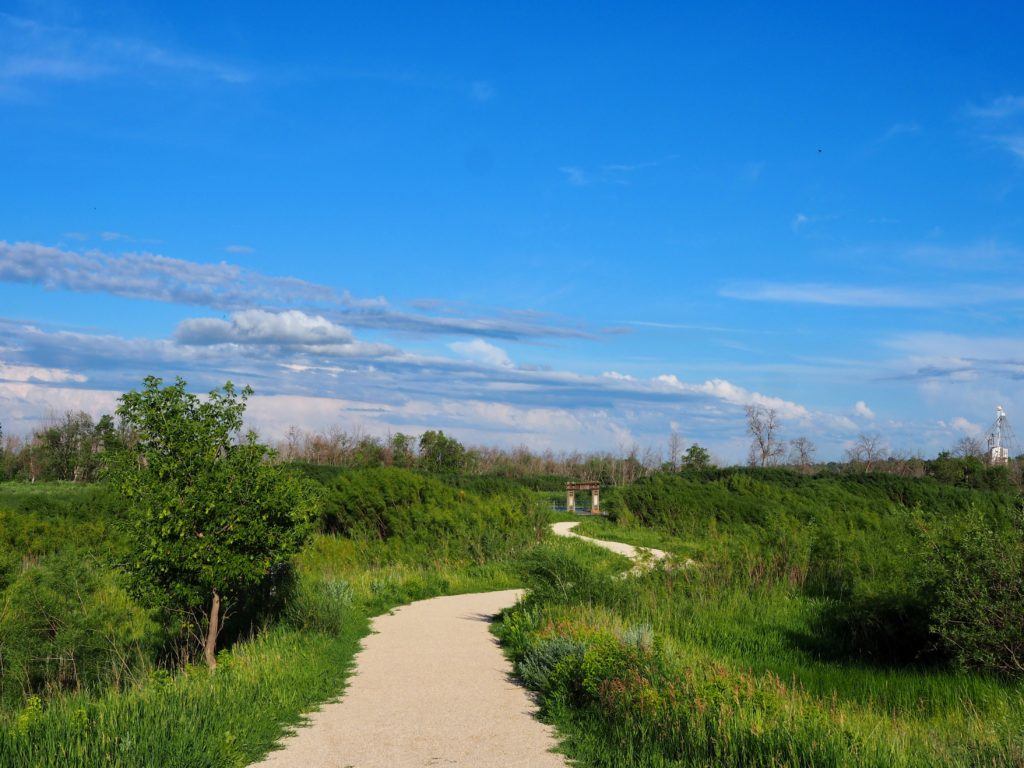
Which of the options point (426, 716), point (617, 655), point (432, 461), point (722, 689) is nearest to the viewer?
point (722, 689)

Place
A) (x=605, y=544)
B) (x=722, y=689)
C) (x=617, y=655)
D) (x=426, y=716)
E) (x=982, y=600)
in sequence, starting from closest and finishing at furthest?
(x=722, y=689)
(x=426, y=716)
(x=617, y=655)
(x=982, y=600)
(x=605, y=544)

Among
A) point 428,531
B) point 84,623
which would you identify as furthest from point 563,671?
point 428,531

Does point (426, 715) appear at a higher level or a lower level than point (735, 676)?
lower

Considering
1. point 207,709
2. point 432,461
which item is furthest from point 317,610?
point 432,461

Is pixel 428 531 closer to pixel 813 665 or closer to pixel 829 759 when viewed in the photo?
pixel 813 665

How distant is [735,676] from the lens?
784 cm

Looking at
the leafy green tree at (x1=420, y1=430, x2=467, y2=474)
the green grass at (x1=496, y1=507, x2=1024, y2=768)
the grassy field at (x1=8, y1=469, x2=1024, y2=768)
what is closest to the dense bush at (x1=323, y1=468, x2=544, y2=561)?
the grassy field at (x1=8, y1=469, x2=1024, y2=768)

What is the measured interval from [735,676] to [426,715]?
9.69 feet

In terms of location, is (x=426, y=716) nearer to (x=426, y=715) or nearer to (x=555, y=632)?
(x=426, y=715)

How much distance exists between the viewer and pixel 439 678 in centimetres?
923

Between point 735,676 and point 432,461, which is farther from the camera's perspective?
point 432,461

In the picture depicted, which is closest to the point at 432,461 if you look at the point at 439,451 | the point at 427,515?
the point at 439,451

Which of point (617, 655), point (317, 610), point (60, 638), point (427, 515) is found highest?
point (617, 655)

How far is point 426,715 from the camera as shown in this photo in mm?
7660
